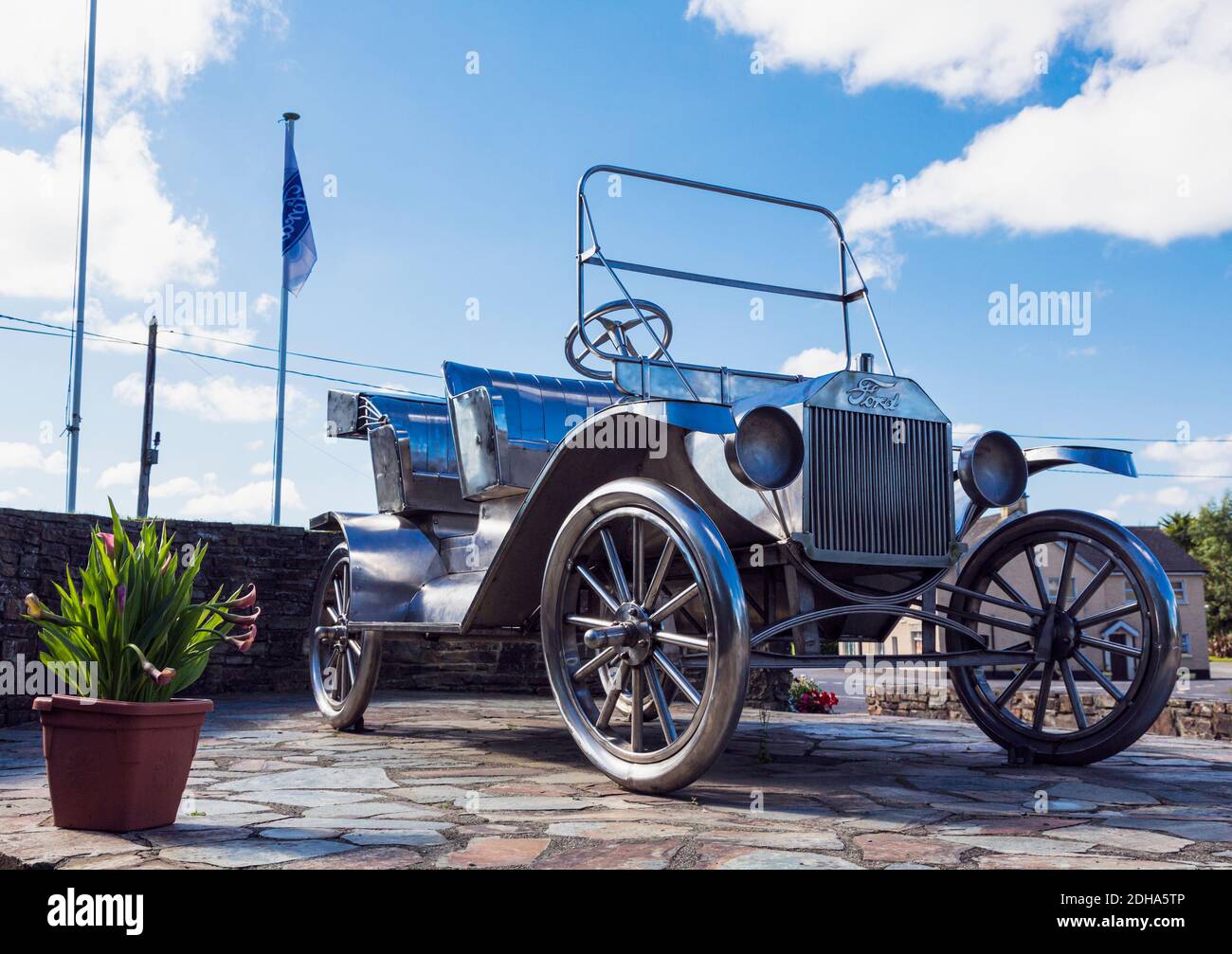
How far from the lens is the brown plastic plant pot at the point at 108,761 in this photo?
9.01 ft

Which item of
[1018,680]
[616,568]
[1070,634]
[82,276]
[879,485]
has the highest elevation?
[82,276]

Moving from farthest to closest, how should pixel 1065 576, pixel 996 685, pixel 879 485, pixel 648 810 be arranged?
1. pixel 996 685
2. pixel 1065 576
3. pixel 879 485
4. pixel 648 810

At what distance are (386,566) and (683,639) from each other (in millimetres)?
2437

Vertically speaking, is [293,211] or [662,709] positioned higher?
[293,211]

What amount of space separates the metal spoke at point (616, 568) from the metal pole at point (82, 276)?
8.90 metres

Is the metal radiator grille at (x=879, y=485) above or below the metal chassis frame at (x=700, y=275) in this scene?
below

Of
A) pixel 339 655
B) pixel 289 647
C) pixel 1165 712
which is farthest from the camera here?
pixel 1165 712

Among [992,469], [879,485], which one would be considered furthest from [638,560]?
[992,469]

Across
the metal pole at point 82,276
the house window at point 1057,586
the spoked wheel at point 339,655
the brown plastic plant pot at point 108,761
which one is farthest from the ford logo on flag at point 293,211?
the brown plastic plant pot at point 108,761

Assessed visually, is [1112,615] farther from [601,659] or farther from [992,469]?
[601,659]

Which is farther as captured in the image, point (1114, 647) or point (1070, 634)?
point (1070, 634)

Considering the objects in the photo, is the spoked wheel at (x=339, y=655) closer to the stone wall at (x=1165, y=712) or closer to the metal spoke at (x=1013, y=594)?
the metal spoke at (x=1013, y=594)

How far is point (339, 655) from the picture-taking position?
18.5 ft
